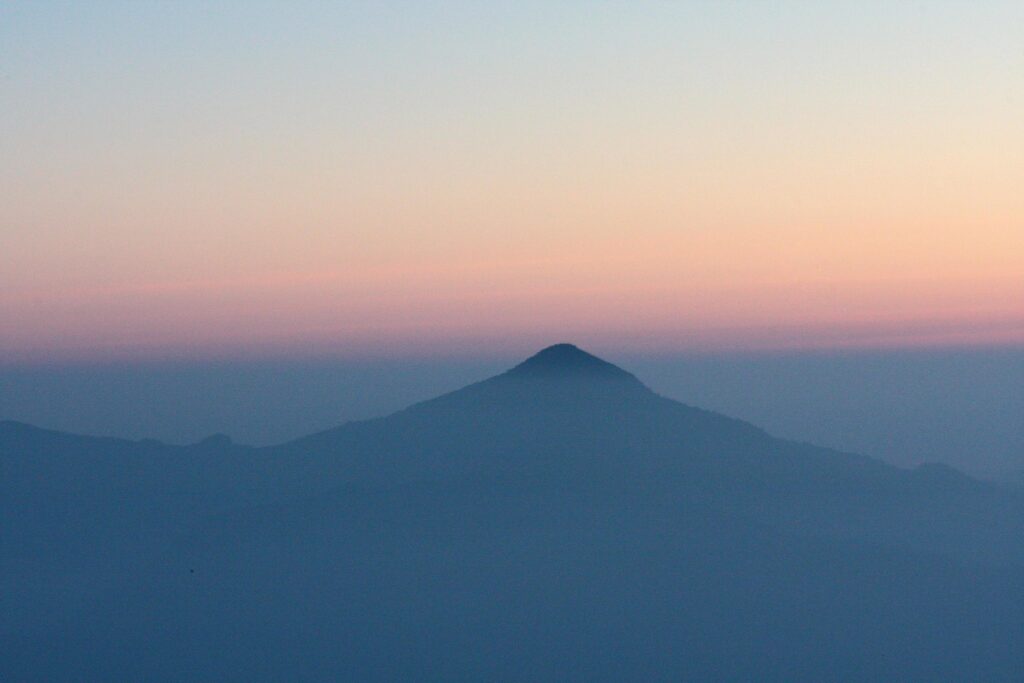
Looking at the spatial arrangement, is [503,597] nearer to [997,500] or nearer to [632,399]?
[632,399]

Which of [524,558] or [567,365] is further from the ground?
[567,365]

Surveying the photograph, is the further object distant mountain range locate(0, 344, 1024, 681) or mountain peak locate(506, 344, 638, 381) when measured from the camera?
mountain peak locate(506, 344, 638, 381)

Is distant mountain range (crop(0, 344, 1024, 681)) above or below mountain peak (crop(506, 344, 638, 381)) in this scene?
below

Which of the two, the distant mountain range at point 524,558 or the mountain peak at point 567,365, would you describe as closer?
the distant mountain range at point 524,558

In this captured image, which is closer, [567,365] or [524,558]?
[524,558]
